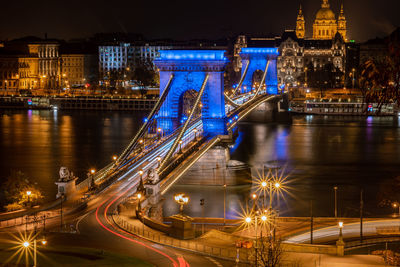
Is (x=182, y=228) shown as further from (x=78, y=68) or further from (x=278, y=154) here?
(x=78, y=68)

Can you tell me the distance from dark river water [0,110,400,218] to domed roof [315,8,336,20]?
221 feet

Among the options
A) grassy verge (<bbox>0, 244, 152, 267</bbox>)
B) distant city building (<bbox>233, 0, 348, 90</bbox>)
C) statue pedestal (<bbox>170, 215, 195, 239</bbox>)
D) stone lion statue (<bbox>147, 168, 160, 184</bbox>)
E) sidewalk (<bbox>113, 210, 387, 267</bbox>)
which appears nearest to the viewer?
grassy verge (<bbox>0, 244, 152, 267</bbox>)

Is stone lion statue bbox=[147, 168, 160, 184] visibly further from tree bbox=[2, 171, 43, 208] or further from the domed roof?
the domed roof

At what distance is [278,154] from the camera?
5472 cm

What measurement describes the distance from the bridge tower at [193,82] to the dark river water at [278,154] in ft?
17.4

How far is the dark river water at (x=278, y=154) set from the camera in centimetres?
3500

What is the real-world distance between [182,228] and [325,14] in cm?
14213

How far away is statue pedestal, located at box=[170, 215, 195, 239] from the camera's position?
2119 centimetres

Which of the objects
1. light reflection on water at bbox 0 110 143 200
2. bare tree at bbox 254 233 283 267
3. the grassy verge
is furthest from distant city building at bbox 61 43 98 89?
bare tree at bbox 254 233 283 267

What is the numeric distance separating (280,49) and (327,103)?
89.8 ft

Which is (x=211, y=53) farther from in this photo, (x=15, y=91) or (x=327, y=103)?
(x=15, y=91)

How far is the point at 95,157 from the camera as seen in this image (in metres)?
51.1

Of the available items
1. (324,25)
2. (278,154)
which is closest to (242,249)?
(278,154)

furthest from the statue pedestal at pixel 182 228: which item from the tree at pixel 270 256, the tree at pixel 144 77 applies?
the tree at pixel 144 77
